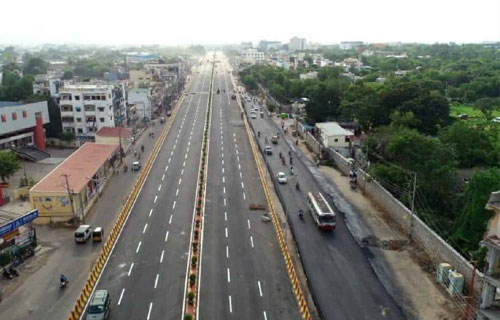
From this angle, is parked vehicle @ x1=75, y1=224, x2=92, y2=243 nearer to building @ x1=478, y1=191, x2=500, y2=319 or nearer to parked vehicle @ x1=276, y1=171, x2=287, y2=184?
parked vehicle @ x1=276, y1=171, x2=287, y2=184

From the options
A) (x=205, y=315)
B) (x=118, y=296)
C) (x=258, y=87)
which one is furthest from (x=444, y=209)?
(x=258, y=87)

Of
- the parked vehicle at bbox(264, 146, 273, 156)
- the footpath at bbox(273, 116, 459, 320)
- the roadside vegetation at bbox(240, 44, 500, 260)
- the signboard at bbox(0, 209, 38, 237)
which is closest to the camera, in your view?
the footpath at bbox(273, 116, 459, 320)

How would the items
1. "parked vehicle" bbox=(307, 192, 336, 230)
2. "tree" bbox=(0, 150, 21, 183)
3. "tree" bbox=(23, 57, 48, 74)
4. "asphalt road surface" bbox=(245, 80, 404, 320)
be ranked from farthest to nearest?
"tree" bbox=(23, 57, 48, 74)
"tree" bbox=(0, 150, 21, 183)
"parked vehicle" bbox=(307, 192, 336, 230)
"asphalt road surface" bbox=(245, 80, 404, 320)

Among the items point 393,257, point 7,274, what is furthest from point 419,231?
point 7,274

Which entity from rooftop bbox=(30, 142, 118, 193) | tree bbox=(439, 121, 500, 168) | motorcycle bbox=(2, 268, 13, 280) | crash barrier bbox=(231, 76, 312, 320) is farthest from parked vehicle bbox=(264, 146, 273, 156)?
motorcycle bbox=(2, 268, 13, 280)

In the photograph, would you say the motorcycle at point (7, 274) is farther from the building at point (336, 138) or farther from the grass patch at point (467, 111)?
the grass patch at point (467, 111)

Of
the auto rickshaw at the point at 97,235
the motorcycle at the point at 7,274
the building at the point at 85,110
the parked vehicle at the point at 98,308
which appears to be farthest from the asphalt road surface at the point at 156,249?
the building at the point at 85,110
